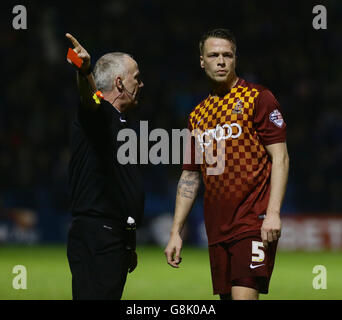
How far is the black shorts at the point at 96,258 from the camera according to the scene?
177 inches

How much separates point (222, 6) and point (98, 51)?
362 cm

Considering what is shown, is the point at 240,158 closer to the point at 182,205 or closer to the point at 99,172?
the point at 182,205

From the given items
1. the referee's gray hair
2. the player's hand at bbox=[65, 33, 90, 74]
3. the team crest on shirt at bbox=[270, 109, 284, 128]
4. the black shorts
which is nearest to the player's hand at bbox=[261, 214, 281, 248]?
the team crest on shirt at bbox=[270, 109, 284, 128]

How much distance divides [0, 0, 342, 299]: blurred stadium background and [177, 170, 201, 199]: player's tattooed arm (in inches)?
188

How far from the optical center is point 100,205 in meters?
4.55

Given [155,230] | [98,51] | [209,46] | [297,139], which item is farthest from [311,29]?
[209,46]

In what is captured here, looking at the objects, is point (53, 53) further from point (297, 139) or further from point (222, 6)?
point (297, 139)

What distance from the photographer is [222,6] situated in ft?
69.3

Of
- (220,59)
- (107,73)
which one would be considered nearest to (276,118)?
(220,59)

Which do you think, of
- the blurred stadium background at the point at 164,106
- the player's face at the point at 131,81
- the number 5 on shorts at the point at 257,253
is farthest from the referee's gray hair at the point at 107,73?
the blurred stadium background at the point at 164,106

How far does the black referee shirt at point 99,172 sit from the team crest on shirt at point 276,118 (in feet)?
3.40

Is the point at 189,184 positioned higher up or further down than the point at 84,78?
further down

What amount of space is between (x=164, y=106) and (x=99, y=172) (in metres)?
14.5

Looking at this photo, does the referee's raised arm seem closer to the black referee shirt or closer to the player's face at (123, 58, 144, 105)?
the black referee shirt
